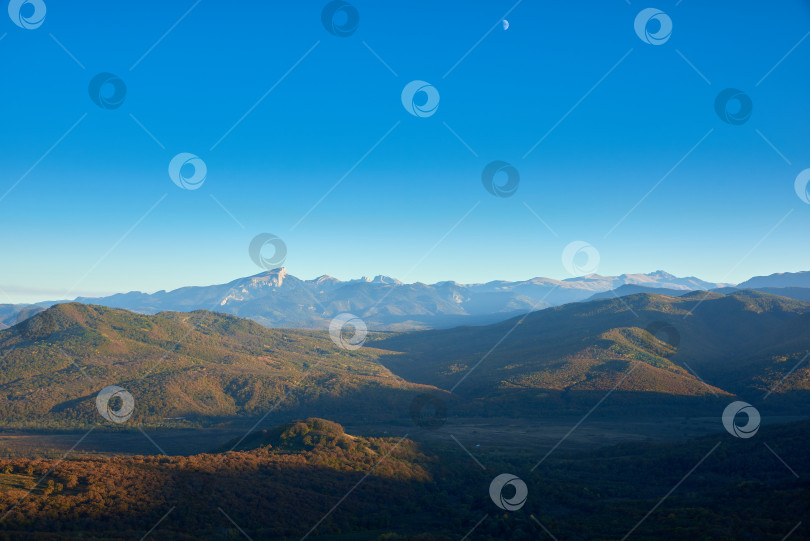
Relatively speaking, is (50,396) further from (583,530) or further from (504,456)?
(583,530)

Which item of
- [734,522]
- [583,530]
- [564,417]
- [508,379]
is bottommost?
[583,530]

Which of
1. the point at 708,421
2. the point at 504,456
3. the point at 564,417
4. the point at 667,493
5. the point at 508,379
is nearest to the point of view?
the point at 667,493

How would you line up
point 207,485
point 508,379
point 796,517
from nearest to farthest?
1. point 796,517
2. point 207,485
3. point 508,379

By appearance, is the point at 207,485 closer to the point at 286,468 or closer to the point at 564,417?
the point at 286,468

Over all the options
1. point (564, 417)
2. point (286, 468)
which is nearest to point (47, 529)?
point (286, 468)

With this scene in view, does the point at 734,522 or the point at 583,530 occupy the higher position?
the point at 734,522

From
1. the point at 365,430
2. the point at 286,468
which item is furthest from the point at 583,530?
the point at 365,430

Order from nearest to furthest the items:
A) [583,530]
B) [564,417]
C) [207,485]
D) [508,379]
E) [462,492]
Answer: [583,530] → [207,485] → [462,492] → [564,417] → [508,379]

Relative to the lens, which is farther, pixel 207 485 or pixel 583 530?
pixel 207 485

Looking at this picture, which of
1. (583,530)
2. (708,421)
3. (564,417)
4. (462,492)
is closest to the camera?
(583,530)
